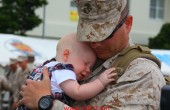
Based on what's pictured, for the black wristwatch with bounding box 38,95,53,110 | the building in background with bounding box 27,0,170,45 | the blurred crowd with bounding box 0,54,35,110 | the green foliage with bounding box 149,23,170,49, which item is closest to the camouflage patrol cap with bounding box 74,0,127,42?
the black wristwatch with bounding box 38,95,53,110

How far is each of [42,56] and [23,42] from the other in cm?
71

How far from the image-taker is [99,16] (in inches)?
111

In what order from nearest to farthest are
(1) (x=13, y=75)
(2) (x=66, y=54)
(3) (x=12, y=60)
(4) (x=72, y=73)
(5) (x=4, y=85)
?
(4) (x=72, y=73), (2) (x=66, y=54), (5) (x=4, y=85), (1) (x=13, y=75), (3) (x=12, y=60)

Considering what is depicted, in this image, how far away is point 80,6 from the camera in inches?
112

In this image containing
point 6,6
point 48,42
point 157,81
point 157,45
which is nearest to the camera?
point 157,81

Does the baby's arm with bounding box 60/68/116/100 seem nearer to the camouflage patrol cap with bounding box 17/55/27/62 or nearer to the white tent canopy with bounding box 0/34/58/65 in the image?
the camouflage patrol cap with bounding box 17/55/27/62

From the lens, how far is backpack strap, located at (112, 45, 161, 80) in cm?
281

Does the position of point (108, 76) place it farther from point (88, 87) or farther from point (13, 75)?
point (13, 75)

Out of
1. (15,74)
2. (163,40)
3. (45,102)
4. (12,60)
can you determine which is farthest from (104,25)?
(163,40)

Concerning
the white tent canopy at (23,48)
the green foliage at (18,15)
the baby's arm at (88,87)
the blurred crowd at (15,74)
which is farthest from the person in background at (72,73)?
the green foliage at (18,15)

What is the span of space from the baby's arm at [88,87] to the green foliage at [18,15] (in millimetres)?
19322

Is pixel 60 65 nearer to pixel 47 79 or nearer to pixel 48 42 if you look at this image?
pixel 47 79

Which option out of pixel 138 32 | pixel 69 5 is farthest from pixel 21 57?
pixel 138 32

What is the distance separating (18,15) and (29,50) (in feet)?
27.8
